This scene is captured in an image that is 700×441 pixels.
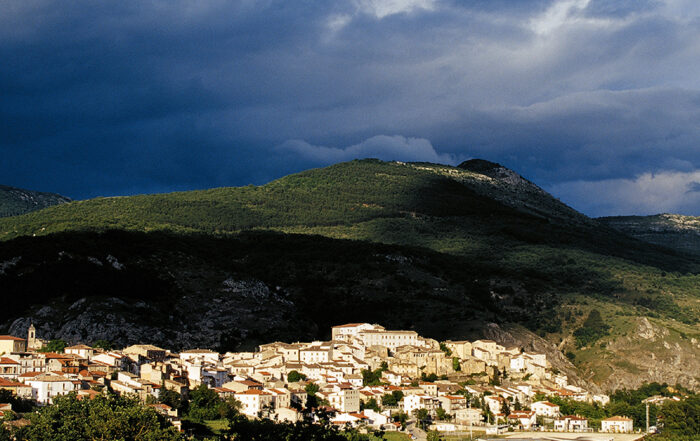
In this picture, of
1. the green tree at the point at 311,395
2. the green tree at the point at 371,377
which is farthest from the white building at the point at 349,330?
the green tree at the point at 311,395

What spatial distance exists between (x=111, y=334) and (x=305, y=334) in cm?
3501

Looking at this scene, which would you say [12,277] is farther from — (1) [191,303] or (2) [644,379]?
(2) [644,379]

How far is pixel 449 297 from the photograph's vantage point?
607ft

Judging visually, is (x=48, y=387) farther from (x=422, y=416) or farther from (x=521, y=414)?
(x=521, y=414)

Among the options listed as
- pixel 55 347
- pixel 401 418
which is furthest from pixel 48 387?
pixel 401 418

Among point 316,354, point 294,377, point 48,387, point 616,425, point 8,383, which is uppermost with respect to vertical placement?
point 316,354

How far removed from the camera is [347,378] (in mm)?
117375

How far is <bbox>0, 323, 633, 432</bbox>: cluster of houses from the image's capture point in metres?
93.3

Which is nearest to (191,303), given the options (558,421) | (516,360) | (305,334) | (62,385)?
(305,334)

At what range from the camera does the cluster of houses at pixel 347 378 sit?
A: 93.3 meters

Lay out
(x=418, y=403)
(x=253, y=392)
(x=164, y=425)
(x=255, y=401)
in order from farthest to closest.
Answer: (x=418, y=403), (x=253, y=392), (x=255, y=401), (x=164, y=425)

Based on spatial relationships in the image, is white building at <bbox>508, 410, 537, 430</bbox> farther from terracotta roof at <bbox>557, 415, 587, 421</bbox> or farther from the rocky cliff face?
the rocky cliff face

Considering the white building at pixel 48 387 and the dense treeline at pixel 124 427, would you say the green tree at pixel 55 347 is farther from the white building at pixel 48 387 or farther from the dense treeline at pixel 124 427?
the dense treeline at pixel 124 427

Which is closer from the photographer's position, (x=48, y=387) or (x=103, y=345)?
(x=48, y=387)
